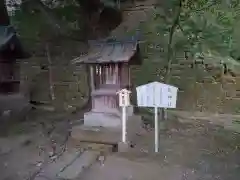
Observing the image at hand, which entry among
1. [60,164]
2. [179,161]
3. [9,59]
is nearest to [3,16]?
[9,59]

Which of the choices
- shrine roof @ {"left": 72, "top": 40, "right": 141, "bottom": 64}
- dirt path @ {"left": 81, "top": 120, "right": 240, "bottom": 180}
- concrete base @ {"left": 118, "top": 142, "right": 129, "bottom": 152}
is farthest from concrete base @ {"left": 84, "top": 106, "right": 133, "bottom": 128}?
shrine roof @ {"left": 72, "top": 40, "right": 141, "bottom": 64}

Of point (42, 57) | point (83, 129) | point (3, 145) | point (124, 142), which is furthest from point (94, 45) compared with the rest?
point (42, 57)

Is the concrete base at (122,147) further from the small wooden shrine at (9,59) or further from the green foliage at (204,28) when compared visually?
the small wooden shrine at (9,59)

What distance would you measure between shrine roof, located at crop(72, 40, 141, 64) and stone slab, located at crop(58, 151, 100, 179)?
6.06 feet

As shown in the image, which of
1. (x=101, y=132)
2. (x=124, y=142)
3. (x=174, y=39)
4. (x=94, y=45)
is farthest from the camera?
(x=174, y=39)

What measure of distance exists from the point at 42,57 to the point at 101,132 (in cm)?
578

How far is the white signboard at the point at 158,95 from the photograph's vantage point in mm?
5188

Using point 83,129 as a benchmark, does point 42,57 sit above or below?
above

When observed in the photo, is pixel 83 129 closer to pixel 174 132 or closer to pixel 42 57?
pixel 174 132

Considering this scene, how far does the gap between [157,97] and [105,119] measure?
1.48 metres

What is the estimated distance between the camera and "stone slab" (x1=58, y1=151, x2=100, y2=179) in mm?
4492

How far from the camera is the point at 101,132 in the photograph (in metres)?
5.89

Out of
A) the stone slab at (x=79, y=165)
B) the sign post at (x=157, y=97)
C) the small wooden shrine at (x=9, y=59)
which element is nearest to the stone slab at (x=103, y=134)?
the stone slab at (x=79, y=165)

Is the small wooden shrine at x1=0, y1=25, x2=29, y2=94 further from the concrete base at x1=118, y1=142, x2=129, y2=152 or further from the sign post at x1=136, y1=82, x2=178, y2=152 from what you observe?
the sign post at x1=136, y1=82, x2=178, y2=152
